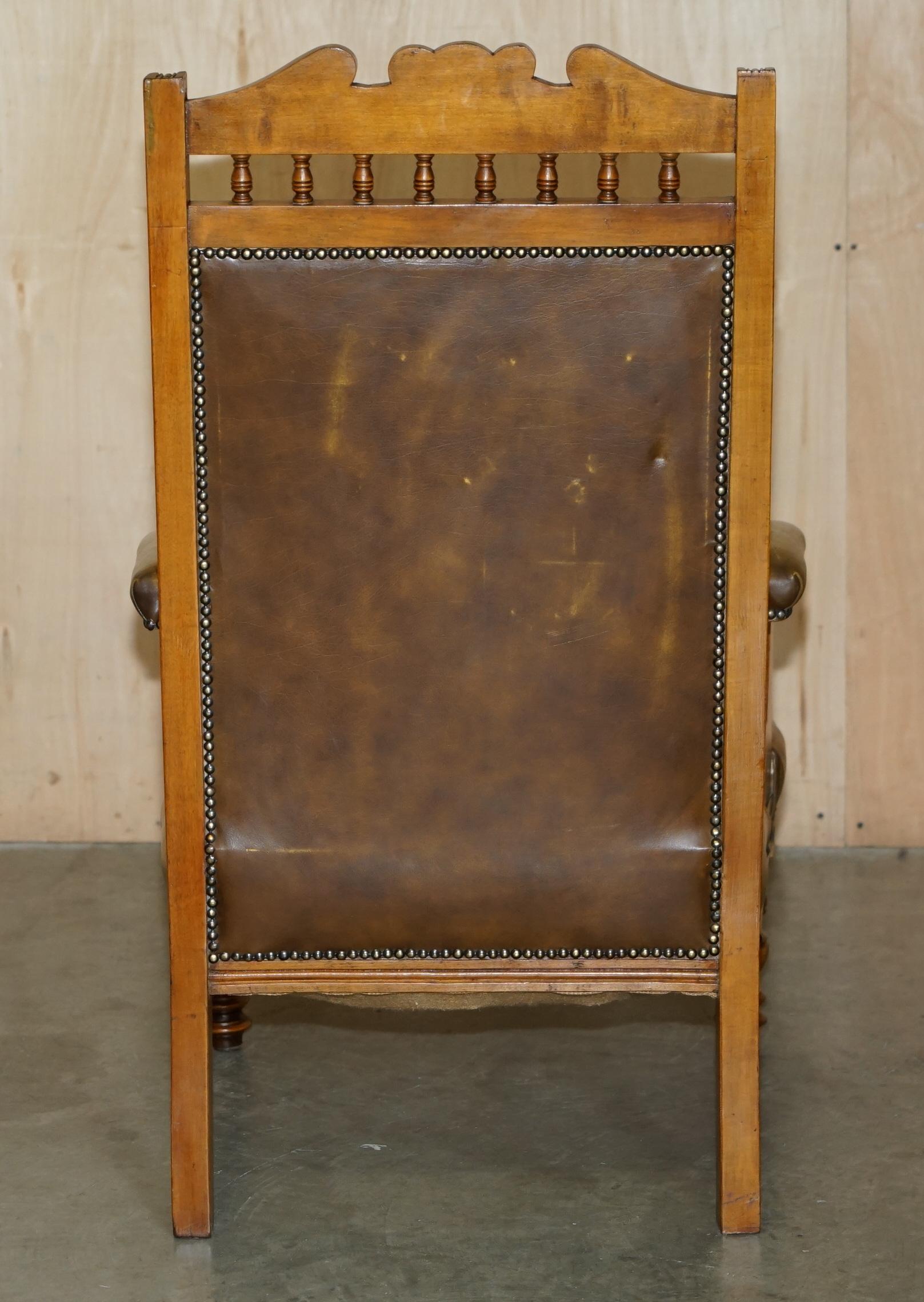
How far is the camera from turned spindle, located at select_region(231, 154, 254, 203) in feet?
4.84

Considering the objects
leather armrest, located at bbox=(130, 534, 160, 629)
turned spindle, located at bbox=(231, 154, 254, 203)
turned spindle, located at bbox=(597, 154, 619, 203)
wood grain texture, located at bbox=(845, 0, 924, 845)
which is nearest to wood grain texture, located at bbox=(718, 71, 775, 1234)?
turned spindle, located at bbox=(597, 154, 619, 203)

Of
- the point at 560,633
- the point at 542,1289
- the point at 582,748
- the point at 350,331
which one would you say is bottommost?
the point at 542,1289

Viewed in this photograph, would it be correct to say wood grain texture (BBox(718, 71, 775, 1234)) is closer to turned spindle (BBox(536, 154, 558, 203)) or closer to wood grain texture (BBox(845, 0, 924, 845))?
turned spindle (BBox(536, 154, 558, 203))

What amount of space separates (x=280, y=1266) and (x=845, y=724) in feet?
5.07

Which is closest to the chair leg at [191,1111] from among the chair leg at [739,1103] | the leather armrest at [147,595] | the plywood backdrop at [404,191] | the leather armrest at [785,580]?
the leather armrest at [147,595]

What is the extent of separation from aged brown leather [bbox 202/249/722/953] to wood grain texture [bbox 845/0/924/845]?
129cm

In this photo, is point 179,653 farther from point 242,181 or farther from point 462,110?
point 462,110

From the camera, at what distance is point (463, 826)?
1591 millimetres

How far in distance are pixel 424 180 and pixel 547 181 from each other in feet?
0.36

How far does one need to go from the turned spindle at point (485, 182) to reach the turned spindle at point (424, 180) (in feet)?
0.14

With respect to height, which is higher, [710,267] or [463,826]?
[710,267]

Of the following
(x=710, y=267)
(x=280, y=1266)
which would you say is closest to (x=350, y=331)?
(x=710, y=267)

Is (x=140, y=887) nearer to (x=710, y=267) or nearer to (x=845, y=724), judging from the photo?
(x=845, y=724)

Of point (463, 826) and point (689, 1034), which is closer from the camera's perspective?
point (463, 826)
